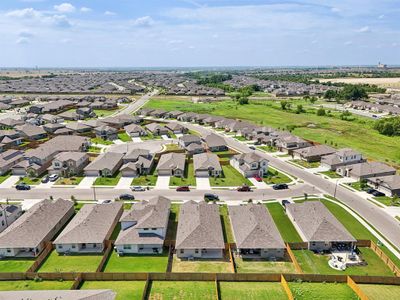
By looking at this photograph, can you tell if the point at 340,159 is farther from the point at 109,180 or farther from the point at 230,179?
the point at 109,180

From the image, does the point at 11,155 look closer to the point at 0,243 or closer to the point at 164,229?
the point at 0,243

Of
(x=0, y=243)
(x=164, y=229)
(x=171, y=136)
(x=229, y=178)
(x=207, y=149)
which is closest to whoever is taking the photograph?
(x=0, y=243)

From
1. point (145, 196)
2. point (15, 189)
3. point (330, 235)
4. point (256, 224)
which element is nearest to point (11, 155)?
point (15, 189)

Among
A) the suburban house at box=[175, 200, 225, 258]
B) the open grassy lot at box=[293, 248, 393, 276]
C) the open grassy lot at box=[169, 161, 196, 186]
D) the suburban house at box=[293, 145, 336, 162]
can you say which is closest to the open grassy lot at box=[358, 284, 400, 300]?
the open grassy lot at box=[293, 248, 393, 276]

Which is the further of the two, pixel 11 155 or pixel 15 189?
pixel 11 155

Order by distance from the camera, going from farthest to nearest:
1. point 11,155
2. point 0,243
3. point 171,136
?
1. point 171,136
2. point 11,155
3. point 0,243

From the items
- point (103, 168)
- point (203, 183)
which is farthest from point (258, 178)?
point (103, 168)
